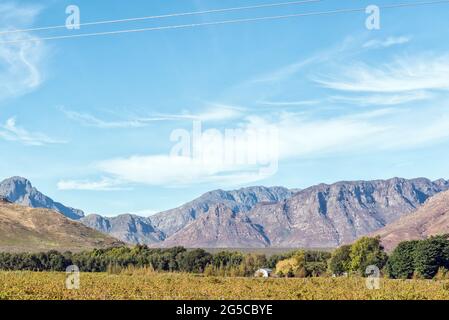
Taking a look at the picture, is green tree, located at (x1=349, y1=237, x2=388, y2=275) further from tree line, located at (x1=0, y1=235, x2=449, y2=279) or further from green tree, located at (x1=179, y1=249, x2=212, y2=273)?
green tree, located at (x1=179, y1=249, x2=212, y2=273)

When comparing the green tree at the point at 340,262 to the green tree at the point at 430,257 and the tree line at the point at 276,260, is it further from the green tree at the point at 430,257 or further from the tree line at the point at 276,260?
the green tree at the point at 430,257

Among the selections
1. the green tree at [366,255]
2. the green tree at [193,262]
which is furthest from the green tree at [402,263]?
the green tree at [193,262]

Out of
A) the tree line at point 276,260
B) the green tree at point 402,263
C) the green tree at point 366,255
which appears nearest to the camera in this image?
the green tree at point 402,263

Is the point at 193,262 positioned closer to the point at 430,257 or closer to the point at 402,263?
the point at 402,263

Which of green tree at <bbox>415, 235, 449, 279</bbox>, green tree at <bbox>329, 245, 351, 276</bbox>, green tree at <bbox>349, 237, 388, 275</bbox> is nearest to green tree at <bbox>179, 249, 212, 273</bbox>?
green tree at <bbox>329, 245, 351, 276</bbox>

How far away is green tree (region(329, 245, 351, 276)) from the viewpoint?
463 ft

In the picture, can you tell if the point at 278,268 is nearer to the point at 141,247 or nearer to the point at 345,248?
the point at 345,248

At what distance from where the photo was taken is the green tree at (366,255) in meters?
136

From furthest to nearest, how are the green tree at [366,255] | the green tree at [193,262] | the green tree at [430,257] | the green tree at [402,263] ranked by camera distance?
the green tree at [193,262] → the green tree at [366,255] → the green tree at [402,263] → the green tree at [430,257]
